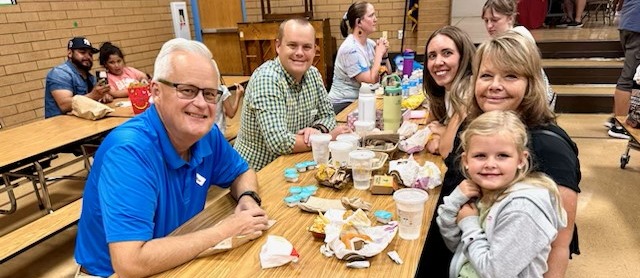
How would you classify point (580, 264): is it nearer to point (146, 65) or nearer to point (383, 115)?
point (383, 115)

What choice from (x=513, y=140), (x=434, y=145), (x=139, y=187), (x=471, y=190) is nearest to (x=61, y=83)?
(x=139, y=187)

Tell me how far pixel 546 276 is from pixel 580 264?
60.2 inches

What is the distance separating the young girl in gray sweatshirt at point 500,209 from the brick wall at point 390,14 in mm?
5608

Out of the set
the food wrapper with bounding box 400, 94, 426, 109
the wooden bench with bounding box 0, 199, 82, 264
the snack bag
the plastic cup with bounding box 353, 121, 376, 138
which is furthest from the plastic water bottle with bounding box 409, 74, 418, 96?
the wooden bench with bounding box 0, 199, 82, 264

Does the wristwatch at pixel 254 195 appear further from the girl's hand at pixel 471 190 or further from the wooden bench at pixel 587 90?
the wooden bench at pixel 587 90

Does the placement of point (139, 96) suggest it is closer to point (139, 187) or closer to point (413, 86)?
point (413, 86)

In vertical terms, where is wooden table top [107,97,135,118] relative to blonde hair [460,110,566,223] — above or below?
below

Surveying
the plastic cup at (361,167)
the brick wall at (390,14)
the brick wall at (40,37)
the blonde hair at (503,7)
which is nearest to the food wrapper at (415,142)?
the plastic cup at (361,167)

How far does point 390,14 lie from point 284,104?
18.0 feet

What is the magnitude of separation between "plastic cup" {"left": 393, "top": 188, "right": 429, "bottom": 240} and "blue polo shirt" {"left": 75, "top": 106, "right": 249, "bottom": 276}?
2.49 ft

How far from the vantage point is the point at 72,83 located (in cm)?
388

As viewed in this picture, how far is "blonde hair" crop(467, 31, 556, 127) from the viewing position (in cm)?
137

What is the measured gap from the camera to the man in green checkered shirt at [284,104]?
2.16 meters

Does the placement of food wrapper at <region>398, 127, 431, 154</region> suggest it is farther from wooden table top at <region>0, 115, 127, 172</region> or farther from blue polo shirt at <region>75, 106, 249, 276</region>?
wooden table top at <region>0, 115, 127, 172</region>
